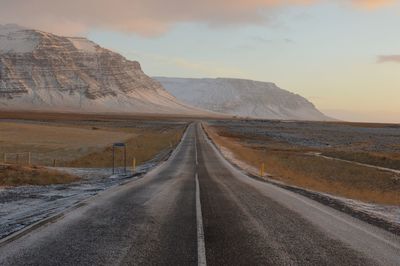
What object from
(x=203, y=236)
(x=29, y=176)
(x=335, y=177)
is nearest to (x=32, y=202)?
(x=203, y=236)

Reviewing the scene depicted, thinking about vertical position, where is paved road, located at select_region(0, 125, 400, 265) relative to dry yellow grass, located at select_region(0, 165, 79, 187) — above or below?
above

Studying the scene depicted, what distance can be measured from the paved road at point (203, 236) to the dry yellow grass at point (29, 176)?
932 centimetres

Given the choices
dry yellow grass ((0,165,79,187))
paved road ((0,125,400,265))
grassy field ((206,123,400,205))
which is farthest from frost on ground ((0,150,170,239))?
grassy field ((206,123,400,205))

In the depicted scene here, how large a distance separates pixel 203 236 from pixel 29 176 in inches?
689

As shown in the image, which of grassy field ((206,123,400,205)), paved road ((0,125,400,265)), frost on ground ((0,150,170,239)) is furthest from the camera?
grassy field ((206,123,400,205))

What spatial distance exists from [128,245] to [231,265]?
2.31 metres

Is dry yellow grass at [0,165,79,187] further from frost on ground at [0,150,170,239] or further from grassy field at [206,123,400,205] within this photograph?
grassy field at [206,123,400,205]

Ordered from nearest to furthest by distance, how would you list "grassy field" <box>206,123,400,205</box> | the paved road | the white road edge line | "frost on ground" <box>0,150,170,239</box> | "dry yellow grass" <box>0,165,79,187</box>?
the white road edge line < the paved road < "frost on ground" <box>0,150,170,239</box> < "dry yellow grass" <box>0,165,79,187</box> < "grassy field" <box>206,123,400,205</box>

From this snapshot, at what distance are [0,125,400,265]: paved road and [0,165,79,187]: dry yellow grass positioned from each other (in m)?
9.32

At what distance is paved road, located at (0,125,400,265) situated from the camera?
27.8 feet

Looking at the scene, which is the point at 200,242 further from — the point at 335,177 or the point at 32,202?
the point at 335,177

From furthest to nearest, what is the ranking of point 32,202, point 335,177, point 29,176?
point 335,177 < point 29,176 < point 32,202

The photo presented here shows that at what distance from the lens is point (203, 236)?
1014 cm

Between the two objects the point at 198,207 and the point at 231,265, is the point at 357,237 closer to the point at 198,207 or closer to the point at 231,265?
the point at 231,265
